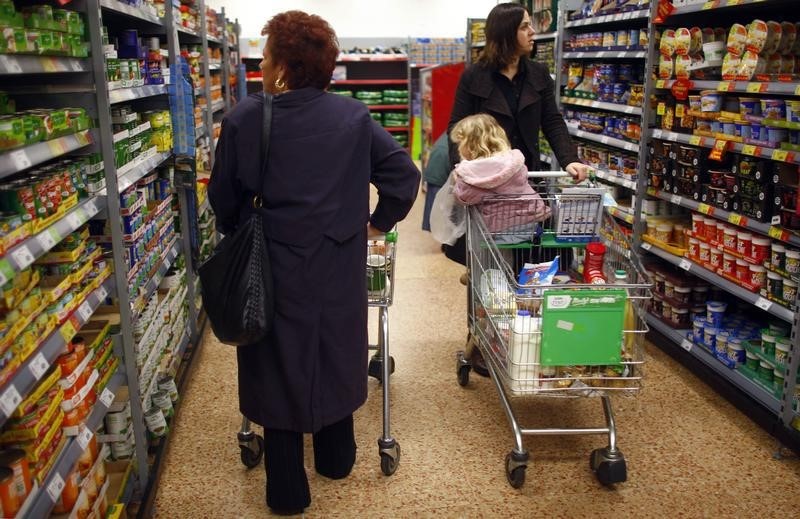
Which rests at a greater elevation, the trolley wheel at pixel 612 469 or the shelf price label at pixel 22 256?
the shelf price label at pixel 22 256

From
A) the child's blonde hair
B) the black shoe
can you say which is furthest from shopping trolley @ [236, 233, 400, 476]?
the black shoe

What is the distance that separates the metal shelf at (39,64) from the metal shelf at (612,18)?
3.33 m

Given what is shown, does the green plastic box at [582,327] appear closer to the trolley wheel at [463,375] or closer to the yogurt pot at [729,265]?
the trolley wheel at [463,375]

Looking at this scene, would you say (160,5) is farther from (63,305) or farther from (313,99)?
(63,305)

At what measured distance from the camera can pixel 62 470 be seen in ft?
6.54

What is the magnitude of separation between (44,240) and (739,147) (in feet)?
9.98

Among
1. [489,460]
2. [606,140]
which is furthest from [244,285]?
[606,140]

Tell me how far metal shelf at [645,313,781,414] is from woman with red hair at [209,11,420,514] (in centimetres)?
197

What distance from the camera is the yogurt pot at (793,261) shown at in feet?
10.5

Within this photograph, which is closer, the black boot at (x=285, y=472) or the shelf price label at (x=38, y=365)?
the shelf price label at (x=38, y=365)

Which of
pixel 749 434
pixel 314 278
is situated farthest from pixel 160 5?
pixel 749 434

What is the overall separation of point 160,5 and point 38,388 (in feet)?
8.26

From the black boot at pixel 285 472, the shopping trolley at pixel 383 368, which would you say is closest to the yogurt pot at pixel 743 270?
the shopping trolley at pixel 383 368

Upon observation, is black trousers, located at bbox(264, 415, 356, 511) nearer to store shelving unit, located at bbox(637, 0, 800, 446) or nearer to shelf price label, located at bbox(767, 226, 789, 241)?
store shelving unit, located at bbox(637, 0, 800, 446)
